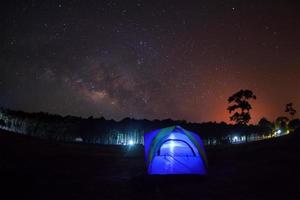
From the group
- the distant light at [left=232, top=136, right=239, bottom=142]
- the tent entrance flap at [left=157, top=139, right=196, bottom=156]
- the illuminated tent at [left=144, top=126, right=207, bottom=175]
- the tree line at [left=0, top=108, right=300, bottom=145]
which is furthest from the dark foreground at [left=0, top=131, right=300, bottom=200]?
the distant light at [left=232, top=136, right=239, bottom=142]

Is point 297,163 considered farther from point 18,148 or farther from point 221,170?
point 18,148

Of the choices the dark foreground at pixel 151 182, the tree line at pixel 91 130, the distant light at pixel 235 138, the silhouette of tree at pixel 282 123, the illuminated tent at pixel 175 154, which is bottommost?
the dark foreground at pixel 151 182

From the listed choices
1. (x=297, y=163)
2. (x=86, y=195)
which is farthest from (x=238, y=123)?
(x=86, y=195)

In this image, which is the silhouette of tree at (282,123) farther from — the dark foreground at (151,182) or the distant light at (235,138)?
the dark foreground at (151,182)

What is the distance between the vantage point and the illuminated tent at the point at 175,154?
15.4 metres

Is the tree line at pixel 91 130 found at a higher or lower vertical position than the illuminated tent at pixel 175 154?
higher

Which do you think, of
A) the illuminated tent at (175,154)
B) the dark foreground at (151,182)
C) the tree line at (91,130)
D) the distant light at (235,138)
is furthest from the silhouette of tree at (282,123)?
the illuminated tent at (175,154)

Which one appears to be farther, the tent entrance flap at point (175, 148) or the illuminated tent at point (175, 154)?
the tent entrance flap at point (175, 148)

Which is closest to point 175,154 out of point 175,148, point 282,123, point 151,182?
point 175,148

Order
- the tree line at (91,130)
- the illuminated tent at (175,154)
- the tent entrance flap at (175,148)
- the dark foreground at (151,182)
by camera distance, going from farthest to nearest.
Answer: the tree line at (91,130), the tent entrance flap at (175,148), the illuminated tent at (175,154), the dark foreground at (151,182)

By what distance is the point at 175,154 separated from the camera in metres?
15.6

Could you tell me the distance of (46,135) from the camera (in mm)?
40156

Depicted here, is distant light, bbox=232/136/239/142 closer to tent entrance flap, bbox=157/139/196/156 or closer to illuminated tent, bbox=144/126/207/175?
illuminated tent, bbox=144/126/207/175

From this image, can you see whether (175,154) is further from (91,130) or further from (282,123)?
(282,123)
